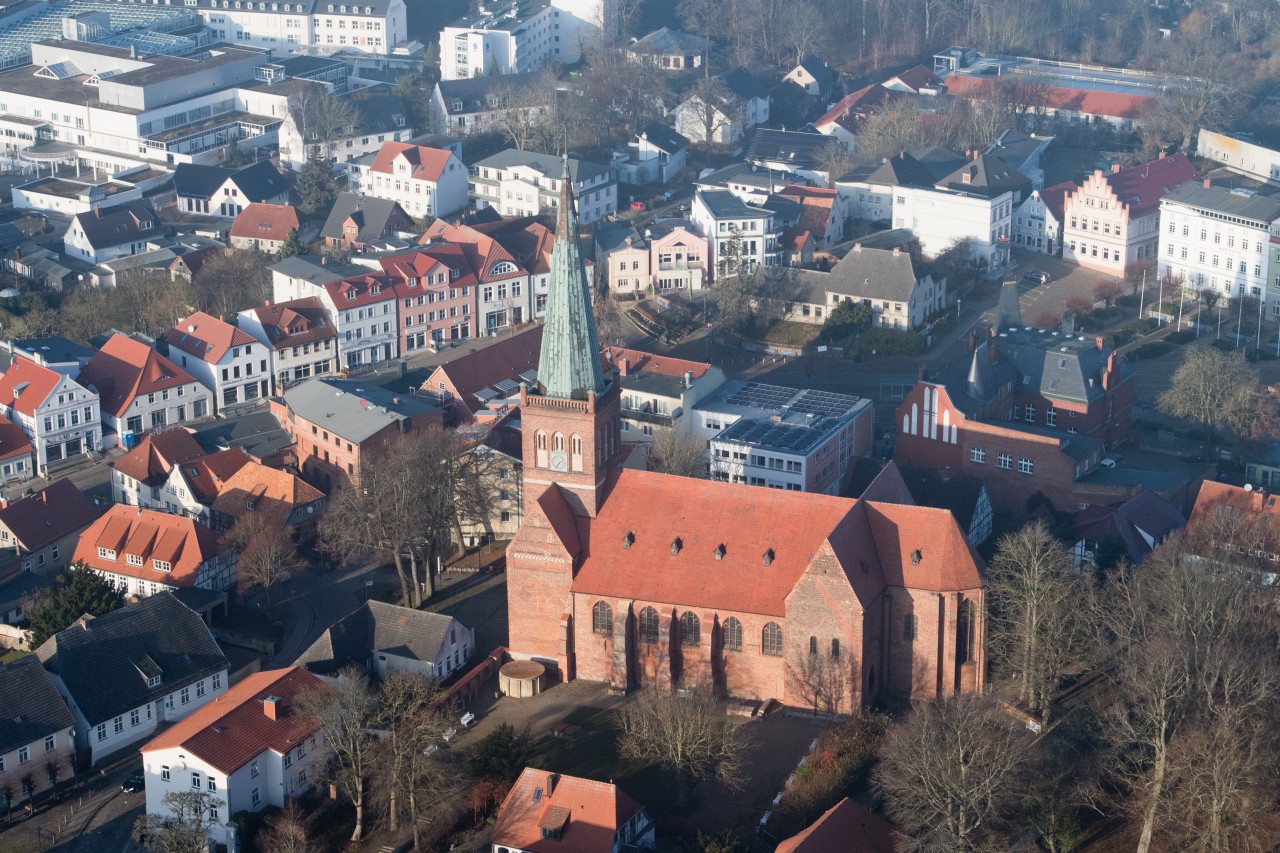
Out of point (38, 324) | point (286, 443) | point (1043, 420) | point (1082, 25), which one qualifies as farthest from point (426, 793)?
point (1082, 25)

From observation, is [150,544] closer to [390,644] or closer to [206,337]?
[390,644]

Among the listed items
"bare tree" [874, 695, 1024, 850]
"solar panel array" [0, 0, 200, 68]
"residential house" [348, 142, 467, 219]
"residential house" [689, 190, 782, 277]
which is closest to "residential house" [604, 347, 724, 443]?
"residential house" [689, 190, 782, 277]

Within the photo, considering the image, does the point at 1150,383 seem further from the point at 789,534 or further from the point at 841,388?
the point at 789,534

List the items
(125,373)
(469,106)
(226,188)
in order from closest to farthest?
(125,373) < (226,188) < (469,106)

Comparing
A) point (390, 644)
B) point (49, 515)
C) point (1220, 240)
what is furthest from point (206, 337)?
point (1220, 240)

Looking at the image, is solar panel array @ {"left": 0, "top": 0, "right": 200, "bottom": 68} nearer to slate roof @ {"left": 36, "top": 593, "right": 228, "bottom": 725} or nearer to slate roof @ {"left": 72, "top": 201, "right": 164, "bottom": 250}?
slate roof @ {"left": 72, "top": 201, "right": 164, "bottom": 250}

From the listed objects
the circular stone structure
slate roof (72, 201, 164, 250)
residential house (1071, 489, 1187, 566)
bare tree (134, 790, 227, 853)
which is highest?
slate roof (72, 201, 164, 250)
